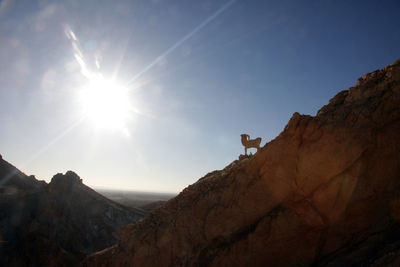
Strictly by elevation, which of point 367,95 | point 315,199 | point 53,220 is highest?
point 53,220

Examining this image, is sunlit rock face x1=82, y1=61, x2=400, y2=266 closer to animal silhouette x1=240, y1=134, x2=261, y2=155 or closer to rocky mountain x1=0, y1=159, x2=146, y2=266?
animal silhouette x1=240, y1=134, x2=261, y2=155

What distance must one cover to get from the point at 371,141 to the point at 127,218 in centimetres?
3516

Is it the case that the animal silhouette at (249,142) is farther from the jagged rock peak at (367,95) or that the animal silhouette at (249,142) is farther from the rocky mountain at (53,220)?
the rocky mountain at (53,220)

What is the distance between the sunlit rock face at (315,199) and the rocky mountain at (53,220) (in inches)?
694

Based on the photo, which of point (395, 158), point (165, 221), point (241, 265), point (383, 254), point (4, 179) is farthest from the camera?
point (4, 179)

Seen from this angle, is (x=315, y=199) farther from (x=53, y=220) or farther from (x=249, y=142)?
(x=53, y=220)

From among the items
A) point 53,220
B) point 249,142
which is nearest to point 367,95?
point 249,142

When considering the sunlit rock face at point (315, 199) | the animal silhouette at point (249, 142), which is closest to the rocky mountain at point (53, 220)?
the sunlit rock face at point (315, 199)

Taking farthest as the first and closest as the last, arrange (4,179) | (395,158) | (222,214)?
1. (4,179)
2. (222,214)
3. (395,158)

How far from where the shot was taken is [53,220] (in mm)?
26875

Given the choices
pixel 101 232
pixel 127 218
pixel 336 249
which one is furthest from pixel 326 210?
pixel 127 218

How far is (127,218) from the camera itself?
35.5 m

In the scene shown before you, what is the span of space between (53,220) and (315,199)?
96.3 ft

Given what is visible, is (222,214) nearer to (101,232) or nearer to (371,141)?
(371,141)
